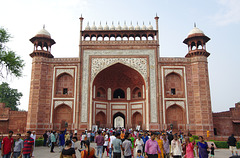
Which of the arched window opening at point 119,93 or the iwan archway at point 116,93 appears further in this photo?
the arched window opening at point 119,93

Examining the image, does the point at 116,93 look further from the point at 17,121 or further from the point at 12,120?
the point at 12,120

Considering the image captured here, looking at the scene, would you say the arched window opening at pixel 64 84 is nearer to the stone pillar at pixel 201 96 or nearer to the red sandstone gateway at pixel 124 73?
the red sandstone gateway at pixel 124 73

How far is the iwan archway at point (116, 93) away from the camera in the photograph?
74.8 ft

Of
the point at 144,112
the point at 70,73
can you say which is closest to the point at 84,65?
the point at 70,73

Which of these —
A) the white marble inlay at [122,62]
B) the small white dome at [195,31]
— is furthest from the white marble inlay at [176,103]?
the small white dome at [195,31]

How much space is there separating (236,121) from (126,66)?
12490 millimetres

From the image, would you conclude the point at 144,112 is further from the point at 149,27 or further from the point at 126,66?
the point at 149,27

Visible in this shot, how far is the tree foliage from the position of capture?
3403 cm

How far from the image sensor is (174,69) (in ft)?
70.6

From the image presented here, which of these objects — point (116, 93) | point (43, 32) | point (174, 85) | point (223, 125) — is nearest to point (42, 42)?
point (43, 32)

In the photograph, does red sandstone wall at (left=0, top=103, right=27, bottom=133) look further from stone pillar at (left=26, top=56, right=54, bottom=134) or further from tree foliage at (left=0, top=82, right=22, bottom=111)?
tree foliage at (left=0, top=82, right=22, bottom=111)

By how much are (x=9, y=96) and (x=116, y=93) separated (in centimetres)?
1999

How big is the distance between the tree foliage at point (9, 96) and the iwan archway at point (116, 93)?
18.3 meters

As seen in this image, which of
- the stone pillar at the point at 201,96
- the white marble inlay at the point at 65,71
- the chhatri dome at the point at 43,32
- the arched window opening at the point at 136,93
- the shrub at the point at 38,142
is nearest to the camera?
the shrub at the point at 38,142
